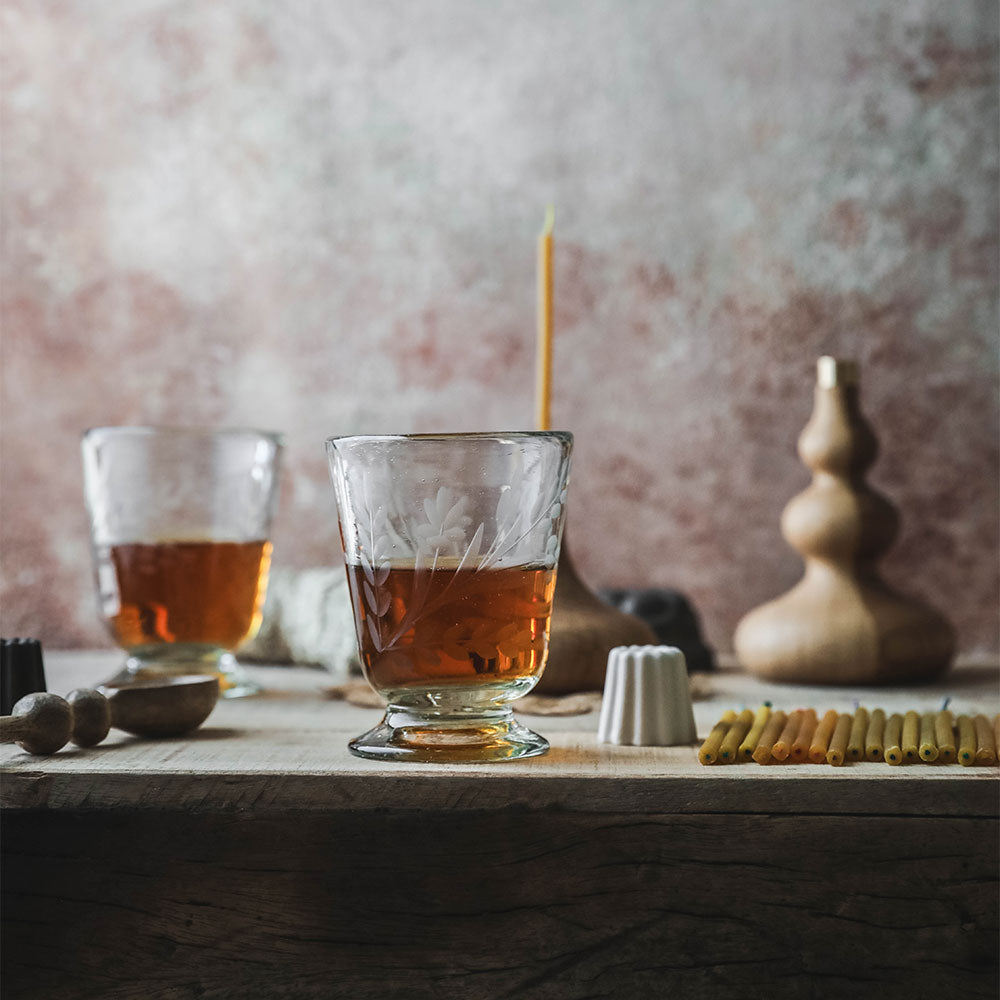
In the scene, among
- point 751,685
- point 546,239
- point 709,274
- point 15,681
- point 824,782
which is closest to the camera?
point 824,782

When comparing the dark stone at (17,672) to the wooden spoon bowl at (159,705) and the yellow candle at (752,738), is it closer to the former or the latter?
the wooden spoon bowl at (159,705)

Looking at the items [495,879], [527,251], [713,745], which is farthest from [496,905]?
[527,251]

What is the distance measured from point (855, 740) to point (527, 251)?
2.22 ft

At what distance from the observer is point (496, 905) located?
60cm

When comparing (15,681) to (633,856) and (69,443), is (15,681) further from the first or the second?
(69,443)

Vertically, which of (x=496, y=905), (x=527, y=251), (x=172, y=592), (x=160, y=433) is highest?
(x=527, y=251)

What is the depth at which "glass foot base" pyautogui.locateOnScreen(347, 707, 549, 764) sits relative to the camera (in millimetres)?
625

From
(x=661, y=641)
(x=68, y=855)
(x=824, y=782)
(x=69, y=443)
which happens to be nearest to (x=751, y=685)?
(x=661, y=641)

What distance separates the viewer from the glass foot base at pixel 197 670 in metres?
0.87

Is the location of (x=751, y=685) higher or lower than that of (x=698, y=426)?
lower

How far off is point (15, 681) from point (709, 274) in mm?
743

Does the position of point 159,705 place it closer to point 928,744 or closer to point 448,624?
point 448,624

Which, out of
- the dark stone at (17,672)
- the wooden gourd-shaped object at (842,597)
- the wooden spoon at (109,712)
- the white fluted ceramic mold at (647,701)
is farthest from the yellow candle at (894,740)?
the dark stone at (17,672)

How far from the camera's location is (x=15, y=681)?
2.39 feet
